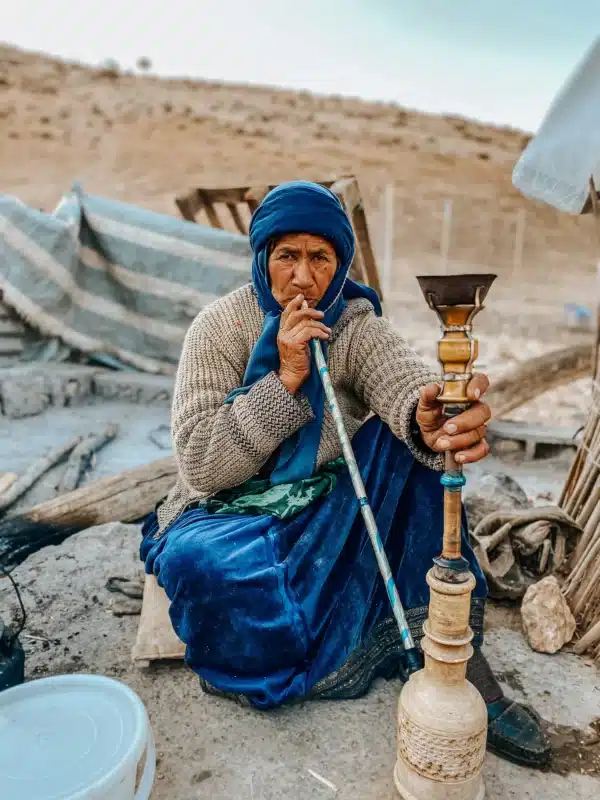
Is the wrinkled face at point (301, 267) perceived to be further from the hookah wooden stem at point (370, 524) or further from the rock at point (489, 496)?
the rock at point (489, 496)

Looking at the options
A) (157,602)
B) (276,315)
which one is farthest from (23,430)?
(276,315)

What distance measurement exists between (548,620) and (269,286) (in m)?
1.37

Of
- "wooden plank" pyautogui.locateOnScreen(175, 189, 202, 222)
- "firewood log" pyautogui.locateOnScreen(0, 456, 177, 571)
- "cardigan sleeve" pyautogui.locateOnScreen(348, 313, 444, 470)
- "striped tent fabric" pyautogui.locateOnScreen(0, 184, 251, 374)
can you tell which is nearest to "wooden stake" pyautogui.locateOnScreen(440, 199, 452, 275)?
"wooden plank" pyautogui.locateOnScreen(175, 189, 202, 222)

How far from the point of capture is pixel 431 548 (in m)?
1.90

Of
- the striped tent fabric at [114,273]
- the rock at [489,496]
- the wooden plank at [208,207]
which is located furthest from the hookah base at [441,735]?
the wooden plank at [208,207]

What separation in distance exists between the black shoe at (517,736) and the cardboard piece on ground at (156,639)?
88 cm

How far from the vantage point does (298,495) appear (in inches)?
76.0

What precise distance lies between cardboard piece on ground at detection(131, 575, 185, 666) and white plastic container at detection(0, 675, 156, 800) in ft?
1.37

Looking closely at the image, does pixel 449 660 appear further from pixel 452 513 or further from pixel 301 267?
pixel 301 267

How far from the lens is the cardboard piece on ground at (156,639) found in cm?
200

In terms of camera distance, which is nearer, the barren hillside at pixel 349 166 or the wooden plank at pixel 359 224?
the wooden plank at pixel 359 224

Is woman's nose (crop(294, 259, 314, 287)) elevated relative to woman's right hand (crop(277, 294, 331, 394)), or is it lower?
elevated

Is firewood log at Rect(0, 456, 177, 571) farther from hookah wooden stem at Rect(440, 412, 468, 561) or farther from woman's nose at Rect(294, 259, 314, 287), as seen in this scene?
hookah wooden stem at Rect(440, 412, 468, 561)

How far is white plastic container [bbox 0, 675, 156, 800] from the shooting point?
131 centimetres
